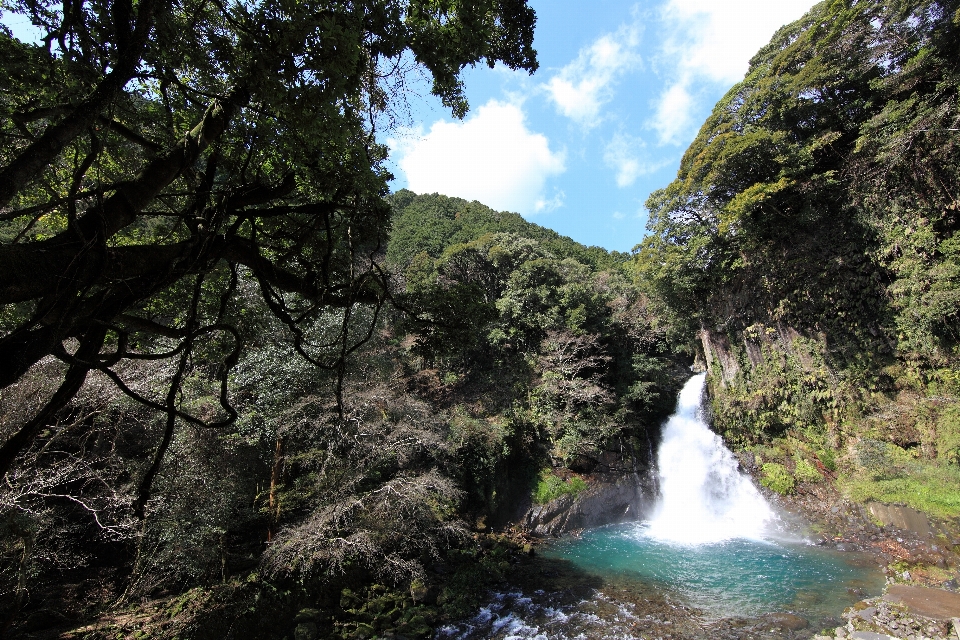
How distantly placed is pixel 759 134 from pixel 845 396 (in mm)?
7893

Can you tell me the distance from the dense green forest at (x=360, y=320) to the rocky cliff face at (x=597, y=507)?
469 mm

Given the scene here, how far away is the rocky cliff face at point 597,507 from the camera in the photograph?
43.8 feet

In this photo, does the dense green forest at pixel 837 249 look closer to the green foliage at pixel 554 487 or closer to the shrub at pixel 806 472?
the shrub at pixel 806 472

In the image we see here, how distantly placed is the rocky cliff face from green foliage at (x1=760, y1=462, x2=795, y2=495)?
3.47 meters

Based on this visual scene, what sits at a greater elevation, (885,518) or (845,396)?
(845,396)

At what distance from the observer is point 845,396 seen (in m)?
11.9

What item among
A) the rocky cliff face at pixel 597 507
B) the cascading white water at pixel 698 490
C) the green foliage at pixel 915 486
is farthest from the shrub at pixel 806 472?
the rocky cliff face at pixel 597 507

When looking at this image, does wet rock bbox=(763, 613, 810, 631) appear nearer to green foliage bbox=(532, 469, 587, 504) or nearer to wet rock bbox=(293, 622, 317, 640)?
green foliage bbox=(532, 469, 587, 504)

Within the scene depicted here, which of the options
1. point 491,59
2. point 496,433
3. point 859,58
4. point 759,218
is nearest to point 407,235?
point 496,433

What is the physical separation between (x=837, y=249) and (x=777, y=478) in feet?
23.2

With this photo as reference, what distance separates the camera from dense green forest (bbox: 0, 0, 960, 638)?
2330mm

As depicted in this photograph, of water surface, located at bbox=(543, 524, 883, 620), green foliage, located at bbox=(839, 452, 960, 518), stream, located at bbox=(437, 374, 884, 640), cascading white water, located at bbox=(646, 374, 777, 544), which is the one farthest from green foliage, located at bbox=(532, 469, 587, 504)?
green foliage, located at bbox=(839, 452, 960, 518)

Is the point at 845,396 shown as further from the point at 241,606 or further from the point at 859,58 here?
the point at 241,606

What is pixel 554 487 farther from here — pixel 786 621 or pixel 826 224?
pixel 826 224
